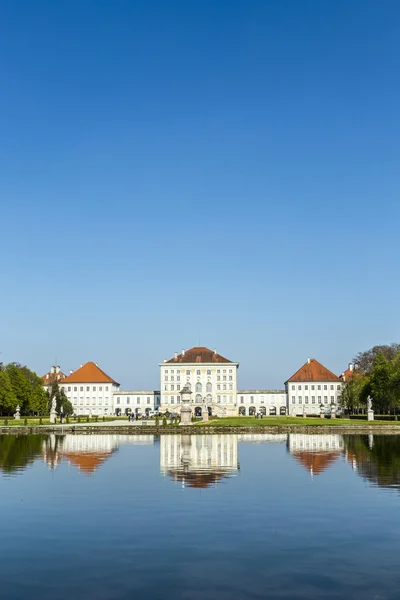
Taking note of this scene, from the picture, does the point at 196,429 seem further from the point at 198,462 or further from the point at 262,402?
the point at 262,402

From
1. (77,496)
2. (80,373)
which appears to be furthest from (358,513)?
(80,373)

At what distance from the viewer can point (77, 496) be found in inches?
764

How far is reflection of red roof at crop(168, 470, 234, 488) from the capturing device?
21567 millimetres

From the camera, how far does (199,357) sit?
141625 mm

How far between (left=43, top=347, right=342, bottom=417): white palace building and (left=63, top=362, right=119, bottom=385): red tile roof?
22cm

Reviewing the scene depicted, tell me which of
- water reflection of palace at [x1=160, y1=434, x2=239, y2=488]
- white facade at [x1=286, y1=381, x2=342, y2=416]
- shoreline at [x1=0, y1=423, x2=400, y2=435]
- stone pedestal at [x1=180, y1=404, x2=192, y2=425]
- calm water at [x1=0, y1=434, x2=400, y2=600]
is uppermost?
white facade at [x1=286, y1=381, x2=342, y2=416]

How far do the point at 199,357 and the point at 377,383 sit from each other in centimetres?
6179

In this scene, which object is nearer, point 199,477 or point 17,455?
point 199,477

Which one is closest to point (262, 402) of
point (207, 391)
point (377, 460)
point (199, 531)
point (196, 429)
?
point (207, 391)

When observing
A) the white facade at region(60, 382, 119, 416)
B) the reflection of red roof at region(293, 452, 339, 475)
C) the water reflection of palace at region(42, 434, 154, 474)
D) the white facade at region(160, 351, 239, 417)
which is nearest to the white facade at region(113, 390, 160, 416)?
the white facade at region(60, 382, 119, 416)

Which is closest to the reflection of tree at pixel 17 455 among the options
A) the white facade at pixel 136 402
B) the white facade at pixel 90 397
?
the white facade at pixel 136 402

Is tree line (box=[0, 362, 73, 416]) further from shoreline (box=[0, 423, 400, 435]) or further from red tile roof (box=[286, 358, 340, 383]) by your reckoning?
red tile roof (box=[286, 358, 340, 383])

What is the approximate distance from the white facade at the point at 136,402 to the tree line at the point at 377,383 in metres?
49.2

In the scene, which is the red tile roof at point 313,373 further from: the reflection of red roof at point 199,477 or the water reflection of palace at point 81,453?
the reflection of red roof at point 199,477
